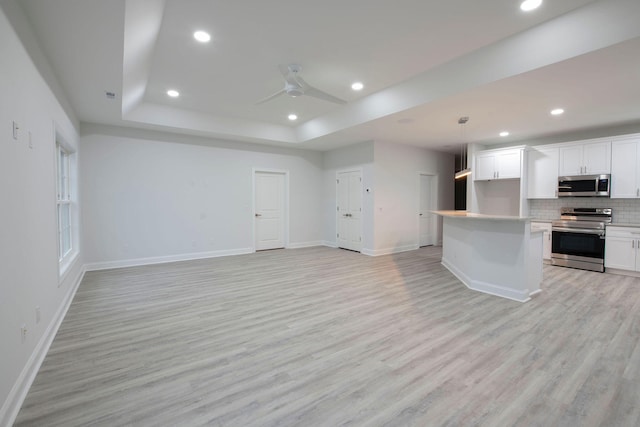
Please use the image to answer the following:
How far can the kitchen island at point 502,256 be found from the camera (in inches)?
146

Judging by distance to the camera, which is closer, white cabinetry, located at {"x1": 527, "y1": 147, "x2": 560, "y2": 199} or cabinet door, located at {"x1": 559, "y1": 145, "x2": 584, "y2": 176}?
cabinet door, located at {"x1": 559, "y1": 145, "x2": 584, "y2": 176}

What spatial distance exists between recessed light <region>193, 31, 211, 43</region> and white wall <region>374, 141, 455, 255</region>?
438 cm

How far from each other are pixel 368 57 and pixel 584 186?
485cm

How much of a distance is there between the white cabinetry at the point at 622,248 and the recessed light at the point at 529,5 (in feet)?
14.5

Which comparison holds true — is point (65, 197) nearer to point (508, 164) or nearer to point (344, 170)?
point (344, 170)

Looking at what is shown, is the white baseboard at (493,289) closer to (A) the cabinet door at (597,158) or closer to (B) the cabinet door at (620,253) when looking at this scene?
(B) the cabinet door at (620,253)

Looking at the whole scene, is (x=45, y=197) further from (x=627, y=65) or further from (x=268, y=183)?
(x=627, y=65)

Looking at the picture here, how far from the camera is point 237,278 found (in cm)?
489

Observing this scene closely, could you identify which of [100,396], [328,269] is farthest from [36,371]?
[328,269]

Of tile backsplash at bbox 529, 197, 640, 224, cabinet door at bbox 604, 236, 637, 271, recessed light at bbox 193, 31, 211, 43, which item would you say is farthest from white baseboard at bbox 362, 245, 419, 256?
recessed light at bbox 193, 31, 211, 43

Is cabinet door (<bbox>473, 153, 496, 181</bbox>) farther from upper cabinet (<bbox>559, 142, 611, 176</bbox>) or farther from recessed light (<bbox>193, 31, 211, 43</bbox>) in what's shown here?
recessed light (<bbox>193, 31, 211, 43</bbox>)

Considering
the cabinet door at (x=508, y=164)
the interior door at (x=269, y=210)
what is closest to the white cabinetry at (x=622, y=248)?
the cabinet door at (x=508, y=164)

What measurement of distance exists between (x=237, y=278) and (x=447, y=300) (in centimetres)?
320

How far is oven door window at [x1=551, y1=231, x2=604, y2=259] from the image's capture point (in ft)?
17.1
